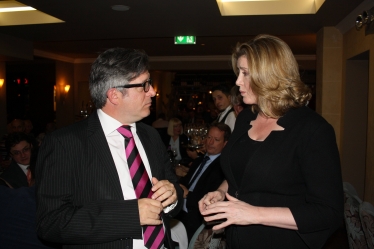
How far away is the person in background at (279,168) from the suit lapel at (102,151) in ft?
1.34

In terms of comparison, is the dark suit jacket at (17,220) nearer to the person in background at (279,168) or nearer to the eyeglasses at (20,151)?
the person in background at (279,168)

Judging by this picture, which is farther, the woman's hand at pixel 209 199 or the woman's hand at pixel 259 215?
the woman's hand at pixel 209 199

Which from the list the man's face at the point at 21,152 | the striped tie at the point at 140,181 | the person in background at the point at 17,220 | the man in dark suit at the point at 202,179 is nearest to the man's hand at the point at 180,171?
the man in dark suit at the point at 202,179

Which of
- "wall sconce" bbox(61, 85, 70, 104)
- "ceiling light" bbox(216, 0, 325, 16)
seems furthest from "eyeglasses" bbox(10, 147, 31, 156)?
"wall sconce" bbox(61, 85, 70, 104)

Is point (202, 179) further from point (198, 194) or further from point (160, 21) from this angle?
point (160, 21)

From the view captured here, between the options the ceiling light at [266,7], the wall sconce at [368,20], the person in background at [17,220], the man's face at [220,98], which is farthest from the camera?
the ceiling light at [266,7]

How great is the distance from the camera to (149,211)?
1325 mm

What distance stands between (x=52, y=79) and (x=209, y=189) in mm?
11680

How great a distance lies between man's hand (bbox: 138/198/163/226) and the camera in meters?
1.32

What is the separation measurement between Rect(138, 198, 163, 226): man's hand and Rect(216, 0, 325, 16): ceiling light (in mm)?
4642

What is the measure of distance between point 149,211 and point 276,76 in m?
0.77

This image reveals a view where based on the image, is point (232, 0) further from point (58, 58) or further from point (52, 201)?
point (58, 58)

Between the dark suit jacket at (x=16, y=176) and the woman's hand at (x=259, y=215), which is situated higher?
the woman's hand at (x=259, y=215)

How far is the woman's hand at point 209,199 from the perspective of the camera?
151 centimetres
